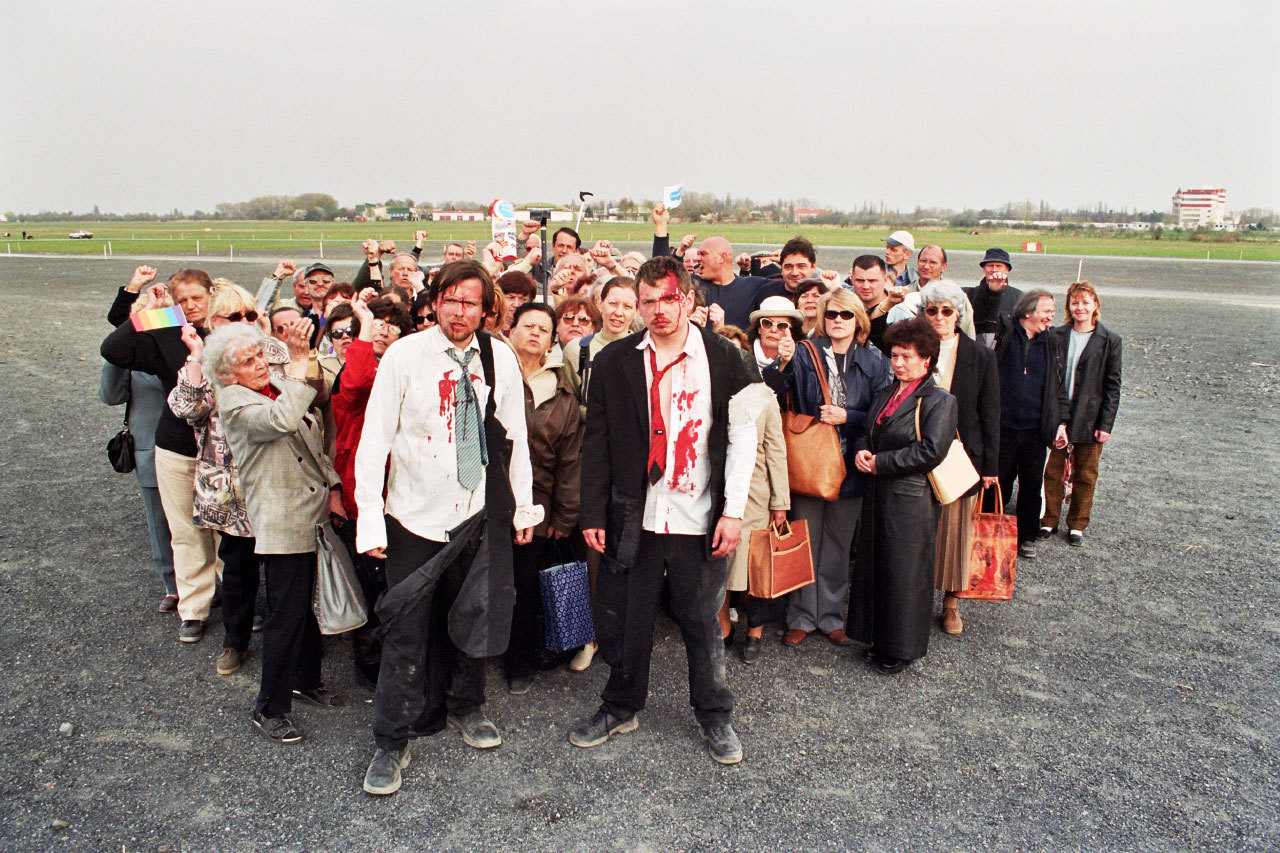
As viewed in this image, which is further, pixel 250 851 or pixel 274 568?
pixel 274 568

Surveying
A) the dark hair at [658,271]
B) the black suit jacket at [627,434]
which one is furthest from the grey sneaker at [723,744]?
the dark hair at [658,271]

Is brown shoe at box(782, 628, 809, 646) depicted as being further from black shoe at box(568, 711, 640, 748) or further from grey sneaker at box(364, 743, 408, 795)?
grey sneaker at box(364, 743, 408, 795)

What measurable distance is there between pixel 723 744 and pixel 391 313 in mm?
3029

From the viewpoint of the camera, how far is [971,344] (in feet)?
16.6

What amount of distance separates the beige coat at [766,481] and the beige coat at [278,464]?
227cm

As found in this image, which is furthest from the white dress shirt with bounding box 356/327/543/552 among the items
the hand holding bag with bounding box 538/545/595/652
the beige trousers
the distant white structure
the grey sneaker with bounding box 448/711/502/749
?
the distant white structure

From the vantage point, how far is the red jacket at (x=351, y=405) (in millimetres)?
4129

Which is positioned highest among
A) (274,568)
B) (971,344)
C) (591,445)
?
(971,344)

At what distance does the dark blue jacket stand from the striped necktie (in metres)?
1.96

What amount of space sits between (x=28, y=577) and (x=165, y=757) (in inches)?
113

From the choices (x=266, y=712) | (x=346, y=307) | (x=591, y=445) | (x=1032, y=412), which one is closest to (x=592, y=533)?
(x=591, y=445)

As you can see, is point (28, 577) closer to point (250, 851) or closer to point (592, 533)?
point (250, 851)

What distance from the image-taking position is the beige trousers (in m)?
4.80

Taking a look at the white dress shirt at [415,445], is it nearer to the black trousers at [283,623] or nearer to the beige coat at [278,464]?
the beige coat at [278,464]
